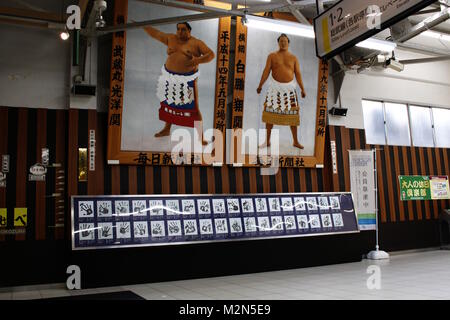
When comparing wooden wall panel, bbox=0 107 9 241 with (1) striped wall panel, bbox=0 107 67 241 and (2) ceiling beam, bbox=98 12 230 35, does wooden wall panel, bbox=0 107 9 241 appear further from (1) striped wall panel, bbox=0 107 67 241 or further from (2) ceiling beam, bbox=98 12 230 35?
(2) ceiling beam, bbox=98 12 230 35

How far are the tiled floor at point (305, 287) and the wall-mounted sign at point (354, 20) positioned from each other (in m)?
3.01

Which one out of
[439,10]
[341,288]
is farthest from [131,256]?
[439,10]

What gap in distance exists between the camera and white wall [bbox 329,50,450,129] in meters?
9.38

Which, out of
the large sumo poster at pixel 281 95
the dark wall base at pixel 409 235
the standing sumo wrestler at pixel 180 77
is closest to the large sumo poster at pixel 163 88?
the standing sumo wrestler at pixel 180 77

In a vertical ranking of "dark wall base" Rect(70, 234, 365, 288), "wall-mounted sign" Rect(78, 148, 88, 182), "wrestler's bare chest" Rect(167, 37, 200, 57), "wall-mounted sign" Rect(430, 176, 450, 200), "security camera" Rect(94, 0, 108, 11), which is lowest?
"dark wall base" Rect(70, 234, 365, 288)

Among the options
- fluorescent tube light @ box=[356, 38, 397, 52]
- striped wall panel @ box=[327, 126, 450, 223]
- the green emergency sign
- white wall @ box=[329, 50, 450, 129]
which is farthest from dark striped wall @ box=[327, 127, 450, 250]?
fluorescent tube light @ box=[356, 38, 397, 52]

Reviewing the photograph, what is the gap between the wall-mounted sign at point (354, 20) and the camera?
3857mm

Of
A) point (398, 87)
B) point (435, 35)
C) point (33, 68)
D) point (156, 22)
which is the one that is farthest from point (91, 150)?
point (435, 35)

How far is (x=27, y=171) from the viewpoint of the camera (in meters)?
6.50

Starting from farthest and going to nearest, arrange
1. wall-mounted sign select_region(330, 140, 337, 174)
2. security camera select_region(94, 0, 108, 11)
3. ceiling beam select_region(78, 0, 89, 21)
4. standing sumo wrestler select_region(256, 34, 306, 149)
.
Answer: wall-mounted sign select_region(330, 140, 337, 174) < standing sumo wrestler select_region(256, 34, 306, 149) < ceiling beam select_region(78, 0, 89, 21) < security camera select_region(94, 0, 108, 11)

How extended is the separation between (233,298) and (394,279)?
8.69 feet

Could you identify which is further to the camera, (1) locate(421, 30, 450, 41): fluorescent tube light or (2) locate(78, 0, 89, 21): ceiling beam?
(1) locate(421, 30, 450, 41): fluorescent tube light

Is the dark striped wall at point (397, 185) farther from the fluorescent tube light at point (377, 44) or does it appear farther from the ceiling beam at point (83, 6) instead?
the ceiling beam at point (83, 6)

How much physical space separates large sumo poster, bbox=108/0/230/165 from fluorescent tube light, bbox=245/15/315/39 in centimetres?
146
